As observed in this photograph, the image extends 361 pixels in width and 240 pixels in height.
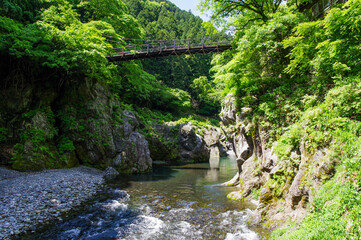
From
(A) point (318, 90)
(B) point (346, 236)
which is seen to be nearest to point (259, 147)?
(A) point (318, 90)

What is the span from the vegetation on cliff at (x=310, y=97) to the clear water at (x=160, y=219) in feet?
5.15

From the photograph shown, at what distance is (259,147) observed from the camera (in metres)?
9.79

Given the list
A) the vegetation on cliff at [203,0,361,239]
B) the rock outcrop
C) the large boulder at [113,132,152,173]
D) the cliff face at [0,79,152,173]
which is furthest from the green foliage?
the rock outcrop

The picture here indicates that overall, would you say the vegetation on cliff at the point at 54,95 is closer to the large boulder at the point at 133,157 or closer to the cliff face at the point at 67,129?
the cliff face at the point at 67,129

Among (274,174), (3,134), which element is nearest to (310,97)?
(274,174)

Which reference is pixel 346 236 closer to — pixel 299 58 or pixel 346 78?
pixel 346 78

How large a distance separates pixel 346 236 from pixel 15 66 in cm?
1715

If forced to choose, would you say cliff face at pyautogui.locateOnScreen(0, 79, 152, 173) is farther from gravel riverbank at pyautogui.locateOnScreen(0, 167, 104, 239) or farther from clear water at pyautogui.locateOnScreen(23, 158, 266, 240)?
clear water at pyautogui.locateOnScreen(23, 158, 266, 240)

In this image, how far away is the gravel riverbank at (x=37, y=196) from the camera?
6238 mm

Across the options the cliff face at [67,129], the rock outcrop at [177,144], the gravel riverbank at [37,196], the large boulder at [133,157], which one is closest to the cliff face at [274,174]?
the gravel riverbank at [37,196]

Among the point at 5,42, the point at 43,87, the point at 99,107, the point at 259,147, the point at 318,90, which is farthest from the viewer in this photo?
the point at 99,107

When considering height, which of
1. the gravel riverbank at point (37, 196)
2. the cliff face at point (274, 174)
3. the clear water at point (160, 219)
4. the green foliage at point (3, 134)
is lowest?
the clear water at point (160, 219)

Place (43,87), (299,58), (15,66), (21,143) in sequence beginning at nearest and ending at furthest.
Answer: (299,58)
(21,143)
(15,66)
(43,87)

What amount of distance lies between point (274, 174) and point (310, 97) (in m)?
3.01
